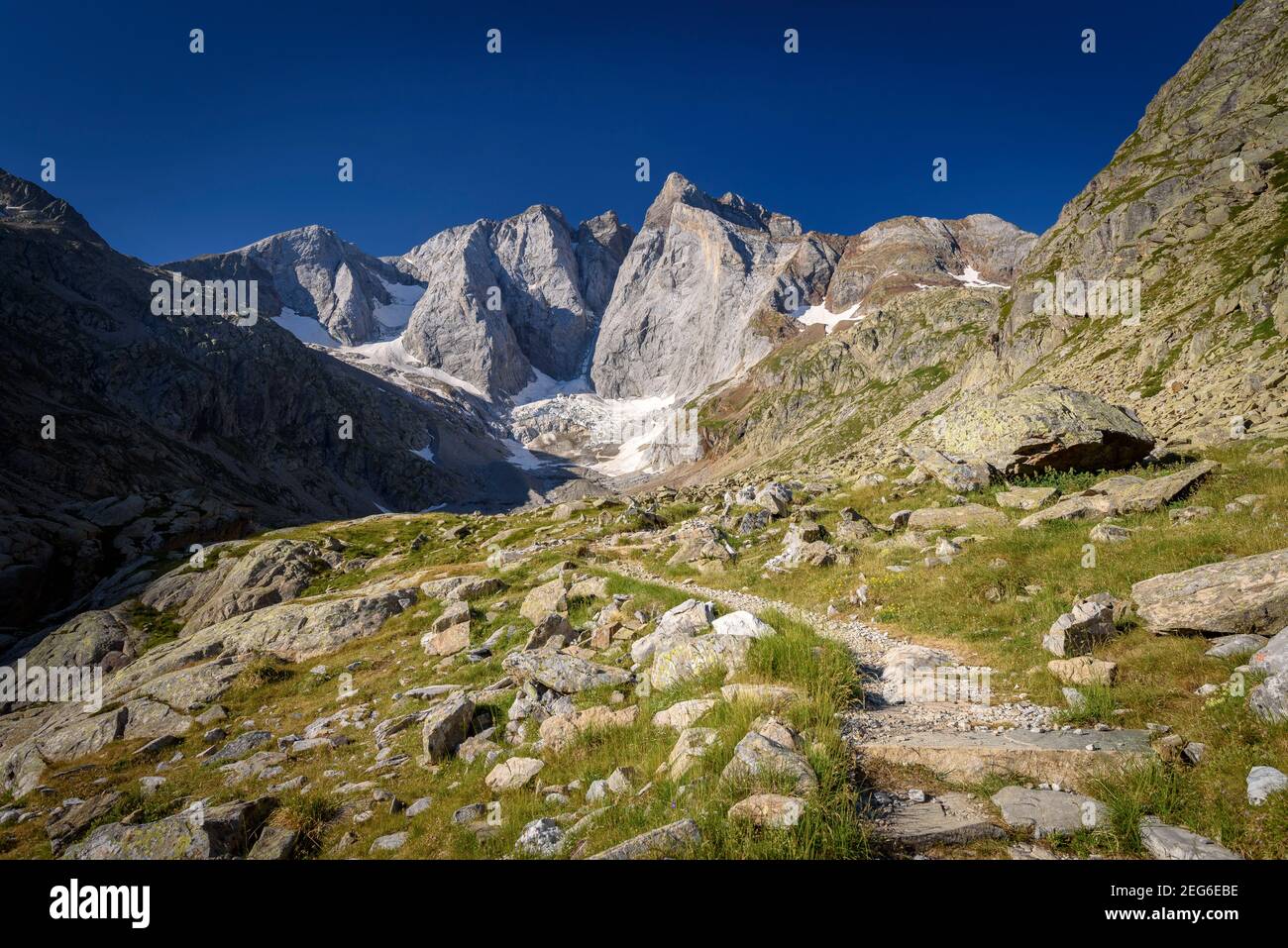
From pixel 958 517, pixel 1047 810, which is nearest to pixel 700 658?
pixel 1047 810

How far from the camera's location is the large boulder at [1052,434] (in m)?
21.1

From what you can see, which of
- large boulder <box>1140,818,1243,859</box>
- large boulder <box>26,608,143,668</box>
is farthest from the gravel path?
large boulder <box>26,608,143,668</box>

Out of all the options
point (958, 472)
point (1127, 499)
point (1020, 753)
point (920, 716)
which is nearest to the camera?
point (1020, 753)

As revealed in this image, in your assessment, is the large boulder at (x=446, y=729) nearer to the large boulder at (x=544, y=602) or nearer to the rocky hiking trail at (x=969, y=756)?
the large boulder at (x=544, y=602)

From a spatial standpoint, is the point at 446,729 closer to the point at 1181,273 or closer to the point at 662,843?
the point at 662,843

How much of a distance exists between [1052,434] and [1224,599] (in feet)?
48.3

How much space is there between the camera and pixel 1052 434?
70.1 ft

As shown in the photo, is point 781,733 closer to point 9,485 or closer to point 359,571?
point 359,571

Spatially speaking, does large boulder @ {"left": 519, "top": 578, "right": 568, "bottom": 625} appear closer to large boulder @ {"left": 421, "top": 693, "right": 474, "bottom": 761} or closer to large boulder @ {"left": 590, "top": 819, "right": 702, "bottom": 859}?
large boulder @ {"left": 421, "top": 693, "right": 474, "bottom": 761}

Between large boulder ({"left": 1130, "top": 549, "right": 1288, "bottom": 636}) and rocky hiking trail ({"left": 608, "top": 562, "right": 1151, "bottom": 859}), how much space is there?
9.97ft

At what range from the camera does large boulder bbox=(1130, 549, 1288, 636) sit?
834 cm

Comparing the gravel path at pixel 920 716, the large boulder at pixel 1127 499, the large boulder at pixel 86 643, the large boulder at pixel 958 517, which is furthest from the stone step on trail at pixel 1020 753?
the large boulder at pixel 86 643

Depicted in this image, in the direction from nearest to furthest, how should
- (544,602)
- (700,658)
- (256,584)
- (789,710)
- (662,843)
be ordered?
1. (662,843)
2. (789,710)
3. (700,658)
4. (544,602)
5. (256,584)
